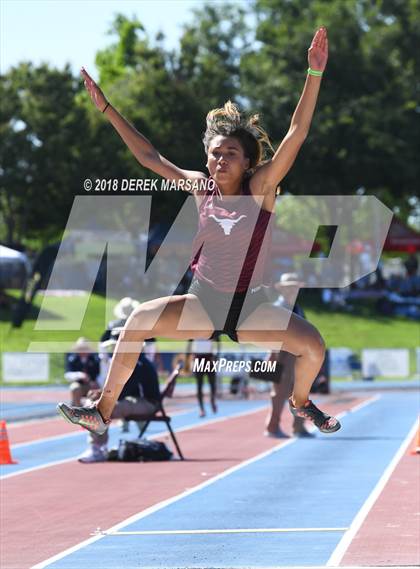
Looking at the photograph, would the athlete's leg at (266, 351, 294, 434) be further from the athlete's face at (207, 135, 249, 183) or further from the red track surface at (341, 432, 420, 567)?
the athlete's face at (207, 135, 249, 183)

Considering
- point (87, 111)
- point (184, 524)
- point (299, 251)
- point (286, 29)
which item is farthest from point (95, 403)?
point (286, 29)

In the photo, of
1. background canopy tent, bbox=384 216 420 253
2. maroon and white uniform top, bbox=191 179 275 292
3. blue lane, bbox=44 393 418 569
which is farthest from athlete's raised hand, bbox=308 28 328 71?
background canopy tent, bbox=384 216 420 253

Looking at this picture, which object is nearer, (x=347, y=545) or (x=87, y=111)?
(x=347, y=545)

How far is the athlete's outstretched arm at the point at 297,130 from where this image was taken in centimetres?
600

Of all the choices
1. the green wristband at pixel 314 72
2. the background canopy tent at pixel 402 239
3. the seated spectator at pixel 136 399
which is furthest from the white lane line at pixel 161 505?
the background canopy tent at pixel 402 239

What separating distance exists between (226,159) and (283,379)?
35.4ft

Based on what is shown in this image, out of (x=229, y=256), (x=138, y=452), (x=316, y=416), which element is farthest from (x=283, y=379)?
(x=229, y=256)

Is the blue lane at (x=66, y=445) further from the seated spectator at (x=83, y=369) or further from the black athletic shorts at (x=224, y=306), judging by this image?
the black athletic shorts at (x=224, y=306)

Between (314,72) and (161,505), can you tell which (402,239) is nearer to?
(161,505)

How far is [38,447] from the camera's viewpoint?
698 inches

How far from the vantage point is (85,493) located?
1221cm

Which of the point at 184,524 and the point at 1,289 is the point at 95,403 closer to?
the point at 184,524

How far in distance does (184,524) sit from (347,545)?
5.72 ft

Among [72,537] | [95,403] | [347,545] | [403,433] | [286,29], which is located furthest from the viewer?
[286,29]
